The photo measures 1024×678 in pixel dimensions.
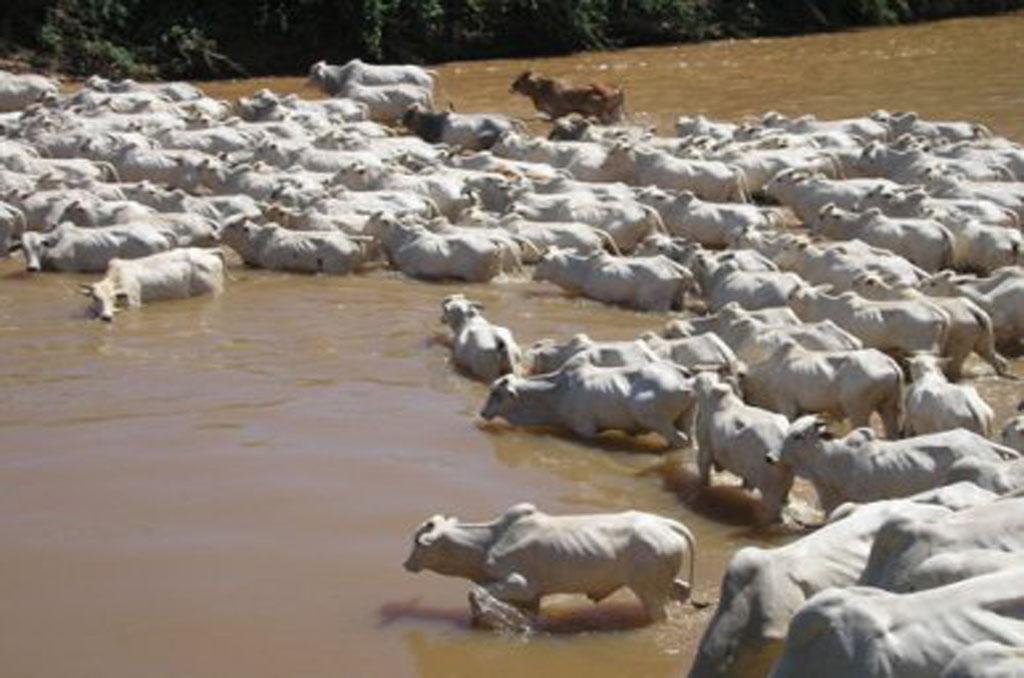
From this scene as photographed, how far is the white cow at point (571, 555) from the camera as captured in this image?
743cm

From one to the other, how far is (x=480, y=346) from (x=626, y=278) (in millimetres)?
2003

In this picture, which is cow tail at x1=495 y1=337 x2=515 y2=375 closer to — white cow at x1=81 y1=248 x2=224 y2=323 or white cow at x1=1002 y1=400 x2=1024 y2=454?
white cow at x1=81 y1=248 x2=224 y2=323

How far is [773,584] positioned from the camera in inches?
250

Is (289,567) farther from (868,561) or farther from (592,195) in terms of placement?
(592,195)

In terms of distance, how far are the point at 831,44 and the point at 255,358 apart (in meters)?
23.5

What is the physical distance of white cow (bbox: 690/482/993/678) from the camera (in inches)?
242

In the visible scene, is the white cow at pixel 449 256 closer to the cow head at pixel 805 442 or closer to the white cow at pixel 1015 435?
the cow head at pixel 805 442

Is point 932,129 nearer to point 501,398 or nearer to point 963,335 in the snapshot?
point 963,335

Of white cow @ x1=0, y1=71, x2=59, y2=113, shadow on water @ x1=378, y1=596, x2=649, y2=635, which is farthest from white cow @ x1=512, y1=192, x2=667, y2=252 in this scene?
white cow @ x1=0, y1=71, x2=59, y2=113

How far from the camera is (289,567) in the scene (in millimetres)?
8141

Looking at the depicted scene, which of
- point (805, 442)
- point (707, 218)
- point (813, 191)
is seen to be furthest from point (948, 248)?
point (805, 442)

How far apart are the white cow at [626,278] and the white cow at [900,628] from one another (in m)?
7.65

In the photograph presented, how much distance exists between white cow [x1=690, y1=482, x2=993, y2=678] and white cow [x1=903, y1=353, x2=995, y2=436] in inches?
91.1

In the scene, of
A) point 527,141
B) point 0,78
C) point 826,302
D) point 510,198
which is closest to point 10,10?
point 0,78
